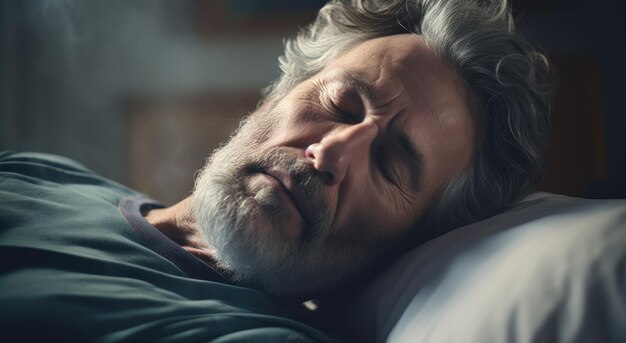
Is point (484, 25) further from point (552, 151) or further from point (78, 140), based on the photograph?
point (78, 140)

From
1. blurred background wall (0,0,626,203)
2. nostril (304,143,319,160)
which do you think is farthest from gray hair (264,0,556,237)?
blurred background wall (0,0,626,203)

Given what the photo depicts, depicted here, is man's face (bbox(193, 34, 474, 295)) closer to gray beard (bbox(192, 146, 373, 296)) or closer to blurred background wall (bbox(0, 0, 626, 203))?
gray beard (bbox(192, 146, 373, 296))

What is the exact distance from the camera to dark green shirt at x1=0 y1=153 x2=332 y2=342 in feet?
2.18

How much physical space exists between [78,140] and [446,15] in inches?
77.4

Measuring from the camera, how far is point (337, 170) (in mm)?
932

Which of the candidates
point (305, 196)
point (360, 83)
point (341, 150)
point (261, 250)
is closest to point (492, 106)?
point (360, 83)

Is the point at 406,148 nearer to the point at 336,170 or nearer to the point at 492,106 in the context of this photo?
the point at 336,170

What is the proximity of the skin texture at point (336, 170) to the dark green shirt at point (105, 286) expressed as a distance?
0.11 meters

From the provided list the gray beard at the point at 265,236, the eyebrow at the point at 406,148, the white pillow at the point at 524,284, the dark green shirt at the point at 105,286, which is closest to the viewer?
the white pillow at the point at 524,284

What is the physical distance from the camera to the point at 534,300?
567mm

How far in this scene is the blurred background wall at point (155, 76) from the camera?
203 cm

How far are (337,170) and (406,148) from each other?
0.66 feet

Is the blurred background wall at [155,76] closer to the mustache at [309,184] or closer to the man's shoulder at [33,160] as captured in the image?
the man's shoulder at [33,160]

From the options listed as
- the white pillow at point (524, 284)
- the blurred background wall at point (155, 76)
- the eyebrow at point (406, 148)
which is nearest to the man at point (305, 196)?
the eyebrow at point (406, 148)
